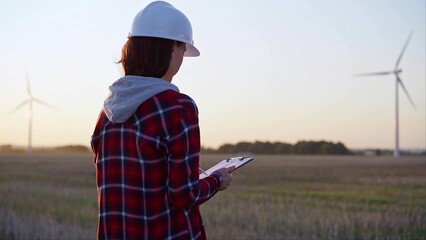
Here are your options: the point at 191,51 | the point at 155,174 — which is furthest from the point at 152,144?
the point at 191,51

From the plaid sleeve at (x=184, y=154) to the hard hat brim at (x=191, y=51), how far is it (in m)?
0.29

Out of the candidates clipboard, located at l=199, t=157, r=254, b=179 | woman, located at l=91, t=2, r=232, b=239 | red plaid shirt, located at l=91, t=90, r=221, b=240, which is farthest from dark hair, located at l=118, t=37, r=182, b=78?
clipboard, located at l=199, t=157, r=254, b=179

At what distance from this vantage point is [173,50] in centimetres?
241

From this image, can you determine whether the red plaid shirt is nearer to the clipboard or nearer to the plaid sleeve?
the plaid sleeve

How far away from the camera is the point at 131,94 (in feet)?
7.63

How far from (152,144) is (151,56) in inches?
12.7

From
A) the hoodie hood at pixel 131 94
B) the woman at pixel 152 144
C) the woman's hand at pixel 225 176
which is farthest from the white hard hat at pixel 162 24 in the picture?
the woman's hand at pixel 225 176

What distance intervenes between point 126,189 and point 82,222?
31.8 ft

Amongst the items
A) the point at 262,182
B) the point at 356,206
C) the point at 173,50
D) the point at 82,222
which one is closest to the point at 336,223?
the point at 82,222

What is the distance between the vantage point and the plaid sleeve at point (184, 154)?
7.29 ft

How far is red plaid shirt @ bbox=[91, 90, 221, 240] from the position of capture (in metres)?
2.24

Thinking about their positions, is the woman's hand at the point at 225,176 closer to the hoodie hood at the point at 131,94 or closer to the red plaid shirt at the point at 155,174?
the red plaid shirt at the point at 155,174

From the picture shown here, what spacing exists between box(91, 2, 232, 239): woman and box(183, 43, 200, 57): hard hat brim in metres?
0.06

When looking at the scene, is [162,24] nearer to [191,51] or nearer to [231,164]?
[191,51]
